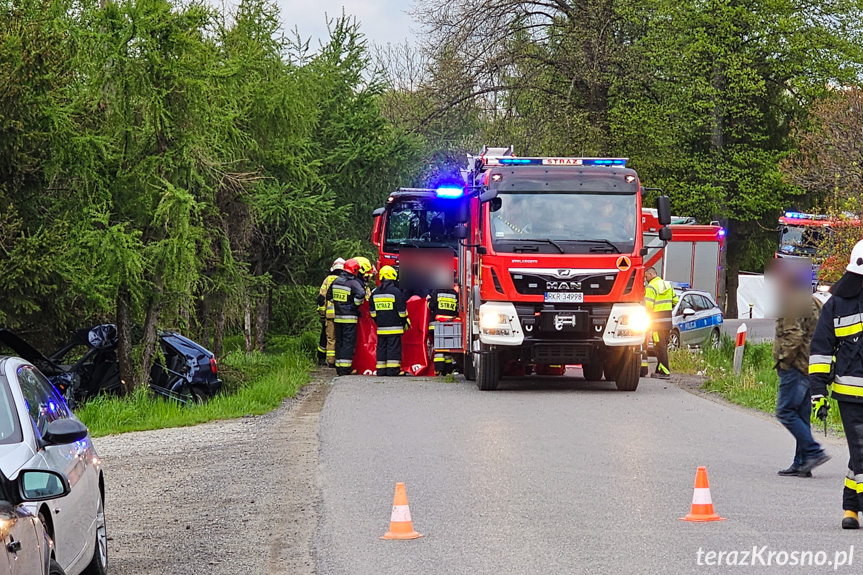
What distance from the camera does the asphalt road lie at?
7844 millimetres

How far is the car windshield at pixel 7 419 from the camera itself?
21.7ft

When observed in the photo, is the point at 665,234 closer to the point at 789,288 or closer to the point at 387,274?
the point at 387,274

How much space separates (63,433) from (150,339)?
15416 mm

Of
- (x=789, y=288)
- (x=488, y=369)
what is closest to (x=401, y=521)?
(x=789, y=288)

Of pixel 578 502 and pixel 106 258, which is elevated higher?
pixel 106 258

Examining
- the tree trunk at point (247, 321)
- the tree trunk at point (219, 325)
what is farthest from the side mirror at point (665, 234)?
the tree trunk at point (247, 321)

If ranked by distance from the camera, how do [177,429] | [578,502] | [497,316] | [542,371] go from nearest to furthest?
[578,502] < [177,429] < [497,316] < [542,371]

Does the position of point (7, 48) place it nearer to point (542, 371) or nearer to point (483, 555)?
point (542, 371)

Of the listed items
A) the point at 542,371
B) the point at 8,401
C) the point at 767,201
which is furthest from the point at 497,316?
the point at 767,201

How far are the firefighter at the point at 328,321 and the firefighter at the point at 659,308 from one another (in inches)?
218

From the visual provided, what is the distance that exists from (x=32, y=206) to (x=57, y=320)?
208 centimetres

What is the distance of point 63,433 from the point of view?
21.7 ft

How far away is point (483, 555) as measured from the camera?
7879mm

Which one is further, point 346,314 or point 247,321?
point 247,321
